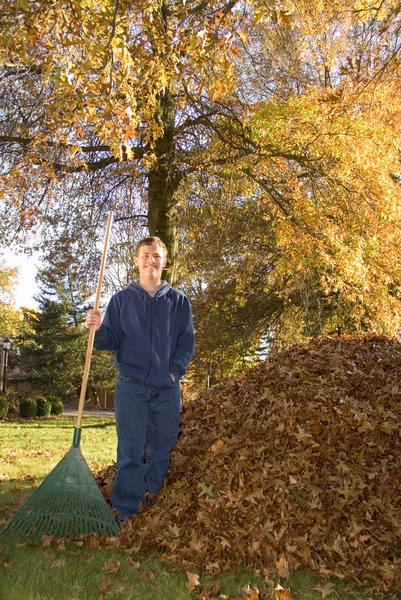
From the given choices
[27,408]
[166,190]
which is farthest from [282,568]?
[27,408]

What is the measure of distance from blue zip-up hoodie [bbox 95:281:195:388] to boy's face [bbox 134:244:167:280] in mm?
132

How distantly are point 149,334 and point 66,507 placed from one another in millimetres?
1439

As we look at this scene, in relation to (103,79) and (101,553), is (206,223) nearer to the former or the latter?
(103,79)

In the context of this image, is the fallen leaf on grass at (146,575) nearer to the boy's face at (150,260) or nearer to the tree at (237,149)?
the boy's face at (150,260)

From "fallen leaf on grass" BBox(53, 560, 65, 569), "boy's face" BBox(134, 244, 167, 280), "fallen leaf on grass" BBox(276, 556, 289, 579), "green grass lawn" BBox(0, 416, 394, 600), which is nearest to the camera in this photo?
"green grass lawn" BBox(0, 416, 394, 600)

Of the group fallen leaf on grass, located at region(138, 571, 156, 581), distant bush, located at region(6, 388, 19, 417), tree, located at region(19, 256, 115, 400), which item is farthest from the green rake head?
tree, located at region(19, 256, 115, 400)

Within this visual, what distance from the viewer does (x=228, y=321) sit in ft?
59.1

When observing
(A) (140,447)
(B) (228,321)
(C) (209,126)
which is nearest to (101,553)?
(A) (140,447)

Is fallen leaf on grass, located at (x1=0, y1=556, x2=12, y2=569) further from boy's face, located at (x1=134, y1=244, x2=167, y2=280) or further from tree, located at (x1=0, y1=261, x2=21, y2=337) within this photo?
tree, located at (x1=0, y1=261, x2=21, y2=337)

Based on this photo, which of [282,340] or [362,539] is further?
[282,340]

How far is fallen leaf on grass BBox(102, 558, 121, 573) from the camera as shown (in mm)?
3748

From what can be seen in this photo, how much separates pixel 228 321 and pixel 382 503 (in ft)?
45.5

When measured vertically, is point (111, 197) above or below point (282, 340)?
above

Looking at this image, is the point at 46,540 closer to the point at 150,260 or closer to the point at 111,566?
the point at 111,566
